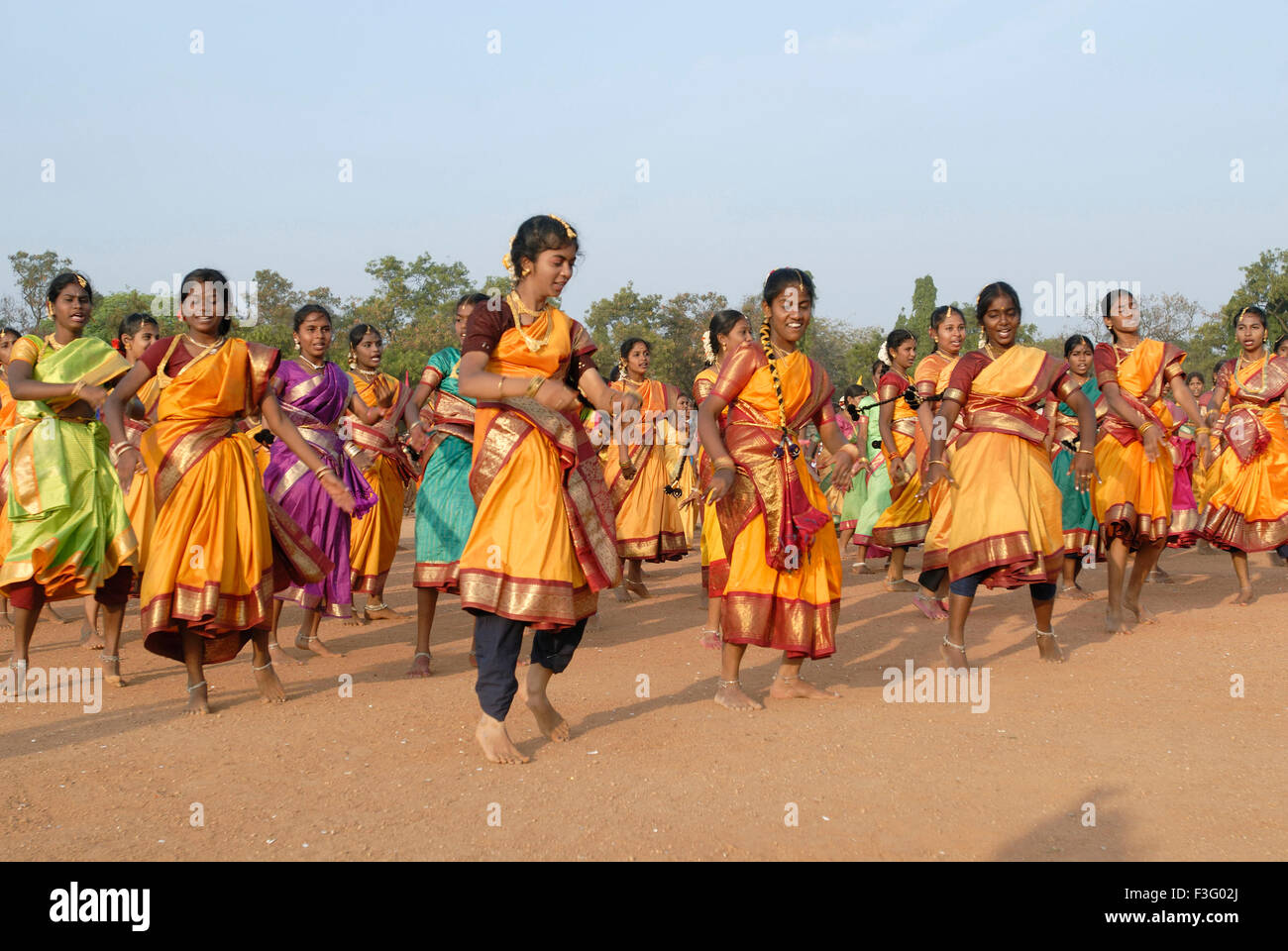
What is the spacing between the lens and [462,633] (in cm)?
805

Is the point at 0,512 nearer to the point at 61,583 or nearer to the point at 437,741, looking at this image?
the point at 61,583

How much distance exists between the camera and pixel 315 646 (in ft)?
24.2

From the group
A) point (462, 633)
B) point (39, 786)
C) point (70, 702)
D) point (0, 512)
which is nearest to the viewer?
point (39, 786)

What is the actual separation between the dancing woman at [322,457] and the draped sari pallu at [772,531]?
262 centimetres

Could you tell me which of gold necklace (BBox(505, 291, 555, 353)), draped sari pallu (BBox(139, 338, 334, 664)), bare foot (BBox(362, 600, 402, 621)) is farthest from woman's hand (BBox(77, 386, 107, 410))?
bare foot (BBox(362, 600, 402, 621))

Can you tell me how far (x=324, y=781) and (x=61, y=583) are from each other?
112 inches

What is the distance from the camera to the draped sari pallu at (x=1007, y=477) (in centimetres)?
629

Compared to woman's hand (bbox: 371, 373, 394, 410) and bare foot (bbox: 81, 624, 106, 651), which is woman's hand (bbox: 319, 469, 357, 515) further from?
bare foot (bbox: 81, 624, 106, 651)

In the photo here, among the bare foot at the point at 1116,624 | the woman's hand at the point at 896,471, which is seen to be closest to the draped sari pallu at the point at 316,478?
the woman's hand at the point at 896,471

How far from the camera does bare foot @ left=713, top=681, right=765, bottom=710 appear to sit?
18.2 feet

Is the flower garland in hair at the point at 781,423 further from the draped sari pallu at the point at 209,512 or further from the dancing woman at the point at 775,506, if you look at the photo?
the draped sari pallu at the point at 209,512

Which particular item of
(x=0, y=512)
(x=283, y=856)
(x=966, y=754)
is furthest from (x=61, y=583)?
(x=966, y=754)

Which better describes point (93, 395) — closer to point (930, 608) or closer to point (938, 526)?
point (938, 526)

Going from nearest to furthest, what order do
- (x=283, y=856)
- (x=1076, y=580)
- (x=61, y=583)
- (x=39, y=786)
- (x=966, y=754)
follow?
(x=283, y=856) → (x=39, y=786) → (x=966, y=754) → (x=61, y=583) → (x=1076, y=580)
